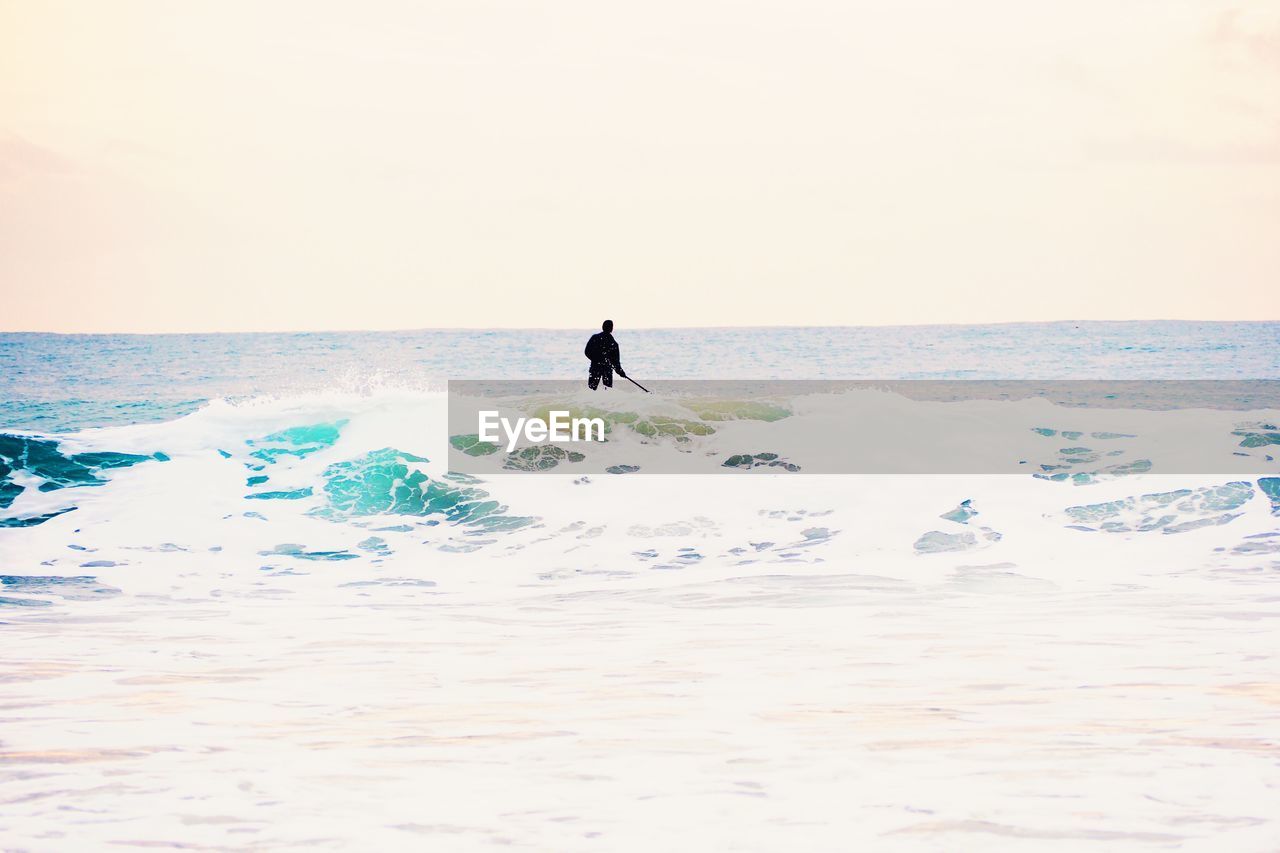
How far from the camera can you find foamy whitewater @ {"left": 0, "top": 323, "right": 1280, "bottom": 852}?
4.88m

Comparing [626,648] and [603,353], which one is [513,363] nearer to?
[603,353]

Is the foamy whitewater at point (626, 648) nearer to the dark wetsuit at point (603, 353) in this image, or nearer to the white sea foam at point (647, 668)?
the white sea foam at point (647, 668)

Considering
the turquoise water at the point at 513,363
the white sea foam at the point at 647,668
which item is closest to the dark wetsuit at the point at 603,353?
the white sea foam at the point at 647,668

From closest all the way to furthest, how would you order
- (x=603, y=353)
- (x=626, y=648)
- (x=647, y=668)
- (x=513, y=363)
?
(x=647, y=668)
(x=626, y=648)
(x=603, y=353)
(x=513, y=363)

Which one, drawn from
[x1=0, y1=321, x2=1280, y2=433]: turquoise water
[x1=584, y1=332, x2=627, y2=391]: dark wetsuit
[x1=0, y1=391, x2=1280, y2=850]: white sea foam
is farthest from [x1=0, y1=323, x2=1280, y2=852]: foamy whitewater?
[x1=0, y1=321, x2=1280, y2=433]: turquoise water

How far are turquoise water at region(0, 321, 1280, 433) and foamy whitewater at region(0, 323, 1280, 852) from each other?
1771 centimetres

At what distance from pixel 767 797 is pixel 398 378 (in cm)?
4616

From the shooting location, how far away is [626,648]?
7.84 m

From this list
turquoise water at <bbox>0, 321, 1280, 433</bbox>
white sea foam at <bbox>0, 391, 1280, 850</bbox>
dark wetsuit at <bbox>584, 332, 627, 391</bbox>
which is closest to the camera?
white sea foam at <bbox>0, 391, 1280, 850</bbox>

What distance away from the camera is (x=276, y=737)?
586cm

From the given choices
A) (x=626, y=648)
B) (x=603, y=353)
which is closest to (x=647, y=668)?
(x=626, y=648)

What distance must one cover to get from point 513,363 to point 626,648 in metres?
46.3

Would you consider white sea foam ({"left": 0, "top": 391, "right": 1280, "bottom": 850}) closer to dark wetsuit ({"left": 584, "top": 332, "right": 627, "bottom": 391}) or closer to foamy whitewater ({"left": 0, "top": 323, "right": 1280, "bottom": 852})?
foamy whitewater ({"left": 0, "top": 323, "right": 1280, "bottom": 852})

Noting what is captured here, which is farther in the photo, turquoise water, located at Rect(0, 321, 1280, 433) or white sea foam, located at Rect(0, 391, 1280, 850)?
turquoise water, located at Rect(0, 321, 1280, 433)
